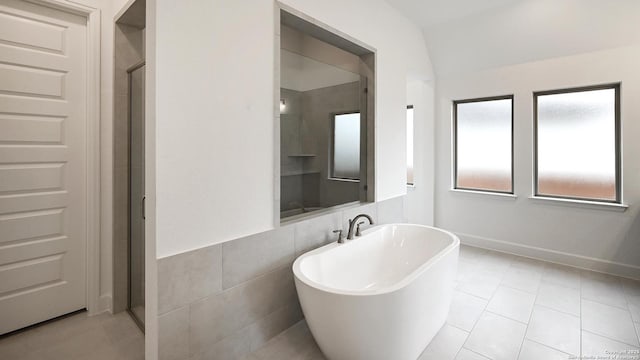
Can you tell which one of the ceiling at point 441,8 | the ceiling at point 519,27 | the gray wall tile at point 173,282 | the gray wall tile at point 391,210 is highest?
the ceiling at point 441,8

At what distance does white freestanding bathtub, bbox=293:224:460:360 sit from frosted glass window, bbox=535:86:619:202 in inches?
Result: 85.6

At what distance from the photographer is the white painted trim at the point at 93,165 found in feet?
7.45

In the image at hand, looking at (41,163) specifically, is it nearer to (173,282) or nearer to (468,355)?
(173,282)

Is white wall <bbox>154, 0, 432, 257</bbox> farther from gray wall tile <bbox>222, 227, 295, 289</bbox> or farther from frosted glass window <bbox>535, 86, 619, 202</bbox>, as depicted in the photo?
frosted glass window <bbox>535, 86, 619, 202</bbox>

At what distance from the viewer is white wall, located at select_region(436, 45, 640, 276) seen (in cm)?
311

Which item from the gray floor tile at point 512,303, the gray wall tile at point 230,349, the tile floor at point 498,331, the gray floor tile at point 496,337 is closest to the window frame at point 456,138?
the tile floor at point 498,331

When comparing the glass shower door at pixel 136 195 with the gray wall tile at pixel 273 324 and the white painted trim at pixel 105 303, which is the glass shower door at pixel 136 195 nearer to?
the white painted trim at pixel 105 303

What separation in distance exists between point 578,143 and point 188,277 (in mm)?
4221

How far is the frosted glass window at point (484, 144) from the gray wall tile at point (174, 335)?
400cm

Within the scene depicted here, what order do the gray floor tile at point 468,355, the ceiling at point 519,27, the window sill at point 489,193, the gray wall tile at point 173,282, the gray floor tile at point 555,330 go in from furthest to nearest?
1. the window sill at point 489,193
2. the ceiling at point 519,27
3. the gray floor tile at point 555,330
4. the gray floor tile at point 468,355
5. the gray wall tile at point 173,282

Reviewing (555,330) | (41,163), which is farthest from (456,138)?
(41,163)

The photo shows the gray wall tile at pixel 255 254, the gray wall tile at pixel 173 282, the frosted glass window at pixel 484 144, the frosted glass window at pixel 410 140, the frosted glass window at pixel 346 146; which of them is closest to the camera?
the gray wall tile at pixel 173 282

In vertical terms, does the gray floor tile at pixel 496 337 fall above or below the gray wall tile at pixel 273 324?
below

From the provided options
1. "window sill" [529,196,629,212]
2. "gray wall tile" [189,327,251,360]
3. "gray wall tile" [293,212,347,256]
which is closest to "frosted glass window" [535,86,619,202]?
"window sill" [529,196,629,212]
